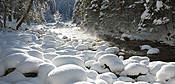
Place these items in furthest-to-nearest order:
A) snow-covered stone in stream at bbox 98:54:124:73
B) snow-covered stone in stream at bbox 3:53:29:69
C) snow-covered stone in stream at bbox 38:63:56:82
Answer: snow-covered stone in stream at bbox 98:54:124:73, snow-covered stone in stream at bbox 3:53:29:69, snow-covered stone in stream at bbox 38:63:56:82

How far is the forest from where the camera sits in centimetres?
417

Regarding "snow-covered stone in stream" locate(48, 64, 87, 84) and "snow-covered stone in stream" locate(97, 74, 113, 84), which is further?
"snow-covered stone in stream" locate(97, 74, 113, 84)

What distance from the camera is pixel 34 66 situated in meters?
4.25

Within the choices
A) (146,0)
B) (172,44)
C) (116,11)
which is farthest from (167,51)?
(116,11)

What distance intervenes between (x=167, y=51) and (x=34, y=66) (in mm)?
6641

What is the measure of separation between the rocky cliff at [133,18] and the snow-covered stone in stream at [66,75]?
818cm

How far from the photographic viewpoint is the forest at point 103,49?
417 cm

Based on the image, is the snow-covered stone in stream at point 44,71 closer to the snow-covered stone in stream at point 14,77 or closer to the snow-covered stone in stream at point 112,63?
the snow-covered stone in stream at point 14,77

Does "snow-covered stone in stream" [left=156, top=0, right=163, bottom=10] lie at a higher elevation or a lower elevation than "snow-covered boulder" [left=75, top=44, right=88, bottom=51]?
higher

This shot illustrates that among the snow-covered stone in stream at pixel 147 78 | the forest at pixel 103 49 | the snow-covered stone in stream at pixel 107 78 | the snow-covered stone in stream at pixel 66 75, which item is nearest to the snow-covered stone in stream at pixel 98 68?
the forest at pixel 103 49

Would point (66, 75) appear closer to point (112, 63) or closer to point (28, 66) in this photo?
point (28, 66)

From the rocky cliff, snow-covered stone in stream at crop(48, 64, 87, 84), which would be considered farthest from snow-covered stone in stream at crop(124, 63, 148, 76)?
the rocky cliff

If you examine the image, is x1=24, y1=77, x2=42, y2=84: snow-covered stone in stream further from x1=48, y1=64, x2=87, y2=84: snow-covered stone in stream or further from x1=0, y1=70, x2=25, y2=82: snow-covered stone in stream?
x1=48, y1=64, x2=87, y2=84: snow-covered stone in stream

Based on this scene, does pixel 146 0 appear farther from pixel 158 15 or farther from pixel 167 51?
pixel 167 51
